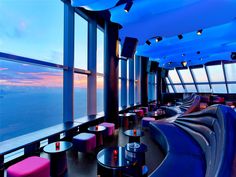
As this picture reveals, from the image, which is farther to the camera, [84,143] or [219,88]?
[219,88]

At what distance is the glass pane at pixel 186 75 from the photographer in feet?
53.2

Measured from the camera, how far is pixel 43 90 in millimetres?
4895

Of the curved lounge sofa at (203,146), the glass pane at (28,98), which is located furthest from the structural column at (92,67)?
the curved lounge sofa at (203,146)

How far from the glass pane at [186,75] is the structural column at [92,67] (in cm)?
1268

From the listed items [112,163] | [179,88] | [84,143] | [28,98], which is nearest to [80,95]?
[28,98]

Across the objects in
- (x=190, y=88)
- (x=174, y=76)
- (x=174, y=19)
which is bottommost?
(x=190, y=88)

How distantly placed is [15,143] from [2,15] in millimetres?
2835

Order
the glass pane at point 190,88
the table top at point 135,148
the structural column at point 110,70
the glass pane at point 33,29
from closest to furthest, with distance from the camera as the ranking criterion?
the table top at point 135,148
the glass pane at point 33,29
the structural column at point 110,70
the glass pane at point 190,88

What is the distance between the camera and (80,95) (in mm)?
6035

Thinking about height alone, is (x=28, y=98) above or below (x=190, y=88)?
below

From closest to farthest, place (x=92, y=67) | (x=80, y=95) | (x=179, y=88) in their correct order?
1. (x=80, y=95)
2. (x=92, y=67)
3. (x=179, y=88)

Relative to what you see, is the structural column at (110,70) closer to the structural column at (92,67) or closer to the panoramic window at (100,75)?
the structural column at (92,67)

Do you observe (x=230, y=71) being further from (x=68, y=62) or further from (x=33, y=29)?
(x=33, y=29)

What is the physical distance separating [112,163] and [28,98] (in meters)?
3.30
